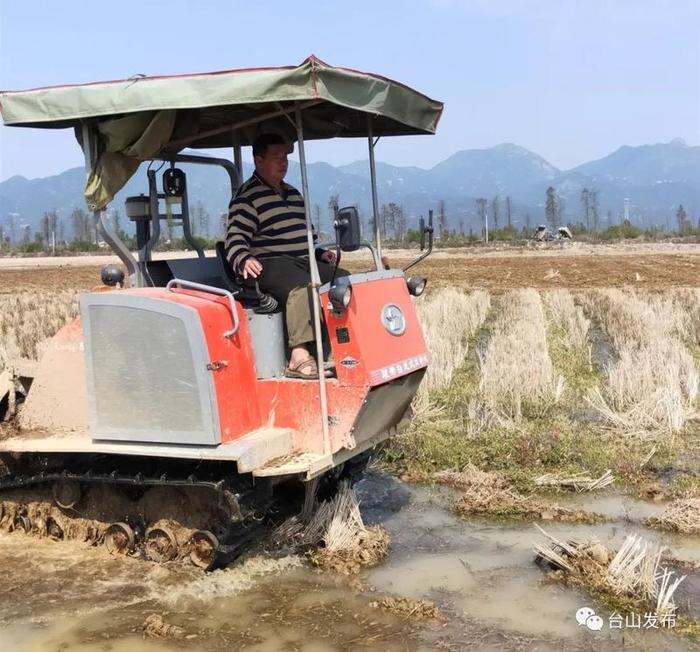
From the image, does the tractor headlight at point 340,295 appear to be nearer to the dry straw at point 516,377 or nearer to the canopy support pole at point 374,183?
the canopy support pole at point 374,183

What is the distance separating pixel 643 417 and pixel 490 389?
5.37 feet

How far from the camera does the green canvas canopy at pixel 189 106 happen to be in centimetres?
454

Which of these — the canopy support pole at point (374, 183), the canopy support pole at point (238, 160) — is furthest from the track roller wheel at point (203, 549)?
the canopy support pole at point (238, 160)

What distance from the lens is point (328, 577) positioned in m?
5.18

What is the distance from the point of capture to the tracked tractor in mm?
4887

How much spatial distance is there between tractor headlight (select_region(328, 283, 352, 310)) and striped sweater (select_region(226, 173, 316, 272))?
72 centimetres

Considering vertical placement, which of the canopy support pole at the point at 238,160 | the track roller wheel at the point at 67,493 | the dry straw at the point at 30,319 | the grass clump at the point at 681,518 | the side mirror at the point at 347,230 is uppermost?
the canopy support pole at the point at 238,160

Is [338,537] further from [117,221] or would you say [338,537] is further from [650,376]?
[650,376]

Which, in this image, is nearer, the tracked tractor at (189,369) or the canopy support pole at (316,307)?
the tracked tractor at (189,369)

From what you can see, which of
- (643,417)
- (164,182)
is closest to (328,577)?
(164,182)

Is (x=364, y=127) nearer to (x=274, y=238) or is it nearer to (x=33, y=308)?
(x=274, y=238)

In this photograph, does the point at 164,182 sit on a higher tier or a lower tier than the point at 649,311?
higher

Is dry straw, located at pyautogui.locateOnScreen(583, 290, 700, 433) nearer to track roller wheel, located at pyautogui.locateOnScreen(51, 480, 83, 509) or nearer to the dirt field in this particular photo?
track roller wheel, located at pyautogui.locateOnScreen(51, 480, 83, 509)

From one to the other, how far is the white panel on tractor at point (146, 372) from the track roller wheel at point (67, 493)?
0.56 m
